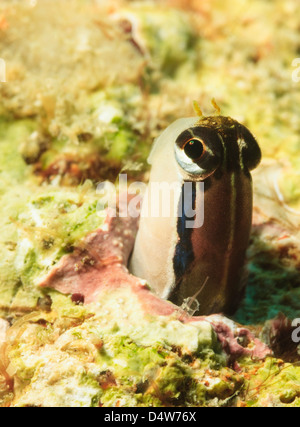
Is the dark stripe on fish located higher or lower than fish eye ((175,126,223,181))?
lower

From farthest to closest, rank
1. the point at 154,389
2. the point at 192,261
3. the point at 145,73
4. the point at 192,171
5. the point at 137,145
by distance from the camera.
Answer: the point at 145,73 < the point at 137,145 < the point at 192,261 < the point at 192,171 < the point at 154,389

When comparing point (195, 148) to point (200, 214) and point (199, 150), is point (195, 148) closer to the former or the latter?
point (199, 150)

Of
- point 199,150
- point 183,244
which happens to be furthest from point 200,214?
point 199,150

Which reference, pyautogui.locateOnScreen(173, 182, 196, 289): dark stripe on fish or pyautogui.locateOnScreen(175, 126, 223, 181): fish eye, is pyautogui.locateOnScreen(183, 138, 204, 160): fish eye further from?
pyautogui.locateOnScreen(173, 182, 196, 289): dark stripe on fish

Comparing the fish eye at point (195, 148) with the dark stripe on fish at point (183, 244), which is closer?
the fish eye at point (195, 148)

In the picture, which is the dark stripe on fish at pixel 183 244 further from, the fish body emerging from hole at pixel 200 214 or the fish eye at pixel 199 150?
the fish eye at pixel 199 150

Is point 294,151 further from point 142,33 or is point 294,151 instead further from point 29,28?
point 29,28

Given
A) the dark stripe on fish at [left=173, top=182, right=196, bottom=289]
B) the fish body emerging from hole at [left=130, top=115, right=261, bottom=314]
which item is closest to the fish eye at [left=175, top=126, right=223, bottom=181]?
the fish body emerging from hole at [left=130, top=115, right=261, bottom=314]

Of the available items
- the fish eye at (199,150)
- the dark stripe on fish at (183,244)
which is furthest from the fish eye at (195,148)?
the dark stripe on fish at (183,244)
